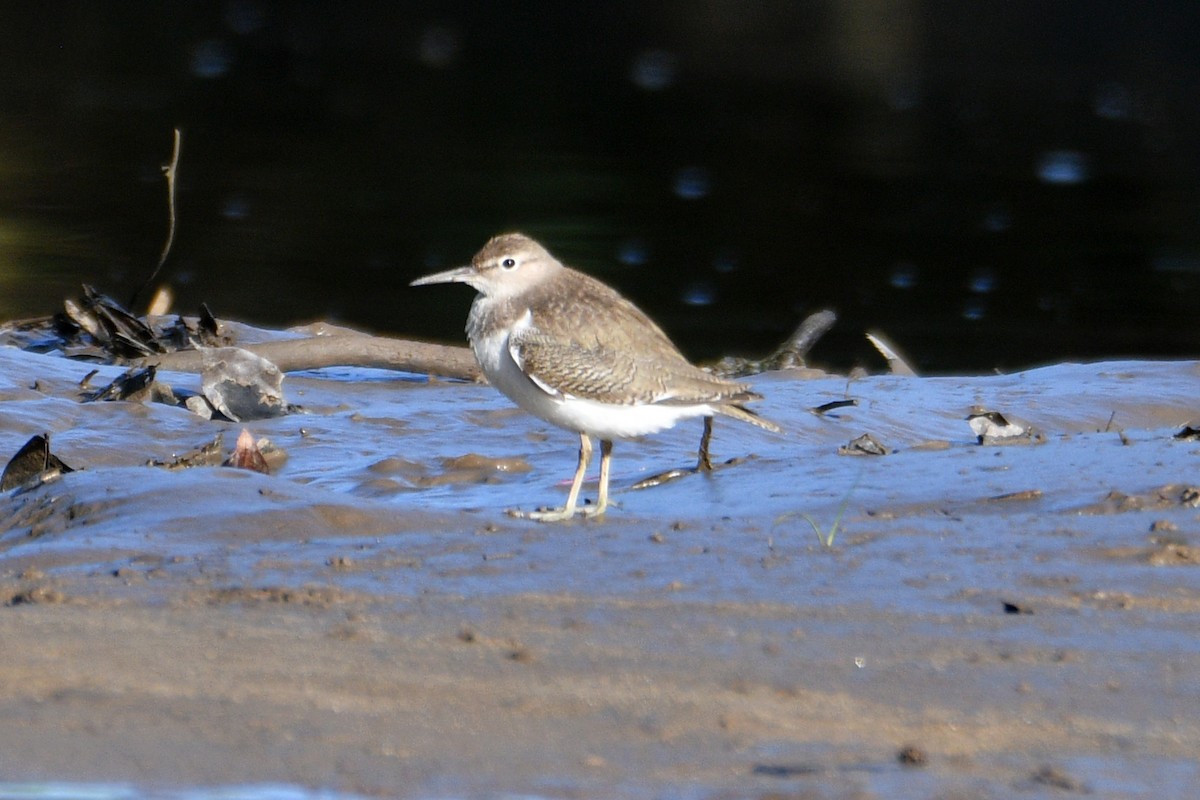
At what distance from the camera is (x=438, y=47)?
24484 mm

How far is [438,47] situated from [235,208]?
1005 centimetres

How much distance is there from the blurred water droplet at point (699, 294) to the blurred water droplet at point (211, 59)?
1089cm

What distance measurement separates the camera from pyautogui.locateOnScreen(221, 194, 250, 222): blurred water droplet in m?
14.9

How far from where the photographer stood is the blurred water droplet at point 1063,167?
59.8 ft

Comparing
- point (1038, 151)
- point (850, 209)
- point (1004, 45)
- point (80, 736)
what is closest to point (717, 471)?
point (80, 736)

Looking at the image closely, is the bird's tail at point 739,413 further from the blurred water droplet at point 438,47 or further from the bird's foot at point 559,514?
the blurred water droplet at point 438,47

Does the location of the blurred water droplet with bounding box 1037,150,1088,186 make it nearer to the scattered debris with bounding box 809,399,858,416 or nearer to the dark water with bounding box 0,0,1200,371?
the dark water with bounding box 0,0,1200,371

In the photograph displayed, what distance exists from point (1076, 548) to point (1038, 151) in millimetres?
16198

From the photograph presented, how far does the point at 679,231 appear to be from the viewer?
1518cm

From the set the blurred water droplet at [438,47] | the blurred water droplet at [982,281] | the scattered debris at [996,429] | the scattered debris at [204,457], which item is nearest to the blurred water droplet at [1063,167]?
the blurred water droplet at [982,281]

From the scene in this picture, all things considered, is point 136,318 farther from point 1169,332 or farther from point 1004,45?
point 1004,45

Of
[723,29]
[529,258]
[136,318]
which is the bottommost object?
[136,318]

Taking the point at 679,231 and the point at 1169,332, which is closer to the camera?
the point at 1169,332

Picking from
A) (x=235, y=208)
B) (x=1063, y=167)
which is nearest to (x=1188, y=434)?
(x=235, y=208)
